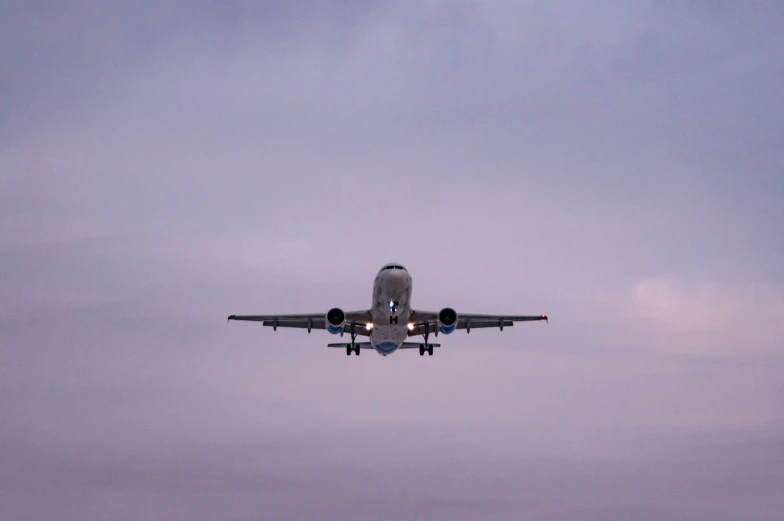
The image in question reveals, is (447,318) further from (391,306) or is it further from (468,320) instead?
(468,320)

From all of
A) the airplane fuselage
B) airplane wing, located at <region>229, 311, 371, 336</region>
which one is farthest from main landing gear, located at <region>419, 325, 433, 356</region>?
airplane wing, located at <region>229, 311, 371, 336</region>

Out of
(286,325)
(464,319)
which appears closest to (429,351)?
(464,319)

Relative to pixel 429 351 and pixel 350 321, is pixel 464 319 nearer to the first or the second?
pixel 429 351

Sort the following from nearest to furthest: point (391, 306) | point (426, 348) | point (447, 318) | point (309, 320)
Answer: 1. point (391, 306)
2. point (447, 318)
3. point (309, 320)
4. point (426, 348)

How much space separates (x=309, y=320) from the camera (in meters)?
74.9

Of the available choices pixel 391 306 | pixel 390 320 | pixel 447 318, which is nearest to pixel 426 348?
pixel 447 318

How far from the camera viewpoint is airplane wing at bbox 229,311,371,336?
72312 millimetres

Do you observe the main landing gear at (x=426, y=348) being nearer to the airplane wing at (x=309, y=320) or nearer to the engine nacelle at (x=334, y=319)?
the airplane wing at (x=309, y=320)

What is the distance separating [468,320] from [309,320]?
1263 centimetres

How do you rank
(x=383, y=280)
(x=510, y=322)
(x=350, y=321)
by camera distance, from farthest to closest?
(x=510, y=322)
(x=350, y=321)
(x=383, y=280)

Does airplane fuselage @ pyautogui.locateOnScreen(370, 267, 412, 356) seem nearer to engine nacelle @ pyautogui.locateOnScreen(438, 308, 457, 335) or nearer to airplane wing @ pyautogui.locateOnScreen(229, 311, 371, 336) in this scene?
airplane wing @ pyautogui.locateOnScreen(229, 311, 371, 336)

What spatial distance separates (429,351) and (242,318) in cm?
1467

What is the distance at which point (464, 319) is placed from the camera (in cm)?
7706

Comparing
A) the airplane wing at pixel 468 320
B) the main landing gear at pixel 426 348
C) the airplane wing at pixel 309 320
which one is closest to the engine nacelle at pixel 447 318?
the airplane wing at pixel 468 320
